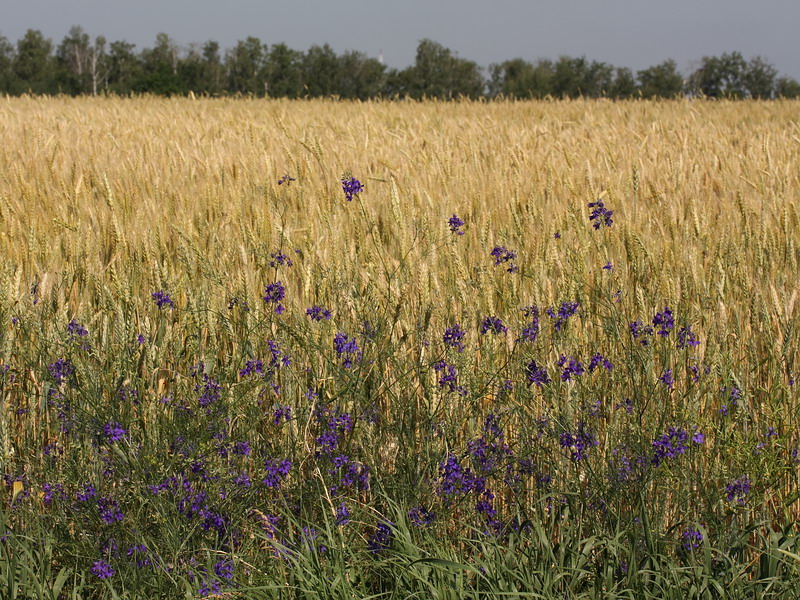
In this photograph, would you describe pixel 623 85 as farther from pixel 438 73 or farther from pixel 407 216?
pixel 407 216

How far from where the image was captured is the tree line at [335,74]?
149 feet

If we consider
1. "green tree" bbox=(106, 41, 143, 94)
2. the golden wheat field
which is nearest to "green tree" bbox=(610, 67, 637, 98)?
"green tree" bbox=(106, 41, 143, 94)

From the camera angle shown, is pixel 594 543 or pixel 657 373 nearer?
pixel 594 543

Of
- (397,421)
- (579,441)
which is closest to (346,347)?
(397,421)

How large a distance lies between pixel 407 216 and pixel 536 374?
6.00ft

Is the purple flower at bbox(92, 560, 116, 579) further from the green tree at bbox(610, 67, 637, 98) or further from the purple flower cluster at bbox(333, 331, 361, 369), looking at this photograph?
the green tree at bbox(610, 67, 637, 98)

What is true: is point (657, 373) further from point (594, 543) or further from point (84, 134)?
point (84, 134)

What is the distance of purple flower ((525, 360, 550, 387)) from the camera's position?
1878 millimetres

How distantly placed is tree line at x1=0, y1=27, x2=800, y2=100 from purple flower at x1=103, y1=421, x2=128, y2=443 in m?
40.9

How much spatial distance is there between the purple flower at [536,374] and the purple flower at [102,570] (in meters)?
0.93

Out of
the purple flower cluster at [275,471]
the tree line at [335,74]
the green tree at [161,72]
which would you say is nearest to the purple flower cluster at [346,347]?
the purple flower cluster at [275,471]

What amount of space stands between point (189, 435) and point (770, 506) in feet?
4.38

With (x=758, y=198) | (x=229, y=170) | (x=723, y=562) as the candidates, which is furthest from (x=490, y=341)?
(x=229, y=170)

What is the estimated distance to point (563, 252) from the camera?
3102 mm
